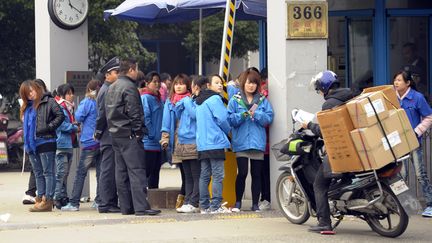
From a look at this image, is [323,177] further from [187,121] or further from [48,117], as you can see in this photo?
[48,117]

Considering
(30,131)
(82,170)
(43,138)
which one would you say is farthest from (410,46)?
(30,131)

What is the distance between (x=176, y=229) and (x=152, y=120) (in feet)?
10.4

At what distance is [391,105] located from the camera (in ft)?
37.0

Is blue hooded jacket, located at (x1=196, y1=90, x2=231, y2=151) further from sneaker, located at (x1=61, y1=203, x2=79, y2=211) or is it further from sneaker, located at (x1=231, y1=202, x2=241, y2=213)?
sneaker, located at (x1=61, y1=203, x2=79, y2=211)

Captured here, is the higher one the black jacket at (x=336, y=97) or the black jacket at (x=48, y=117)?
the black jacket at (x=336, y=97)

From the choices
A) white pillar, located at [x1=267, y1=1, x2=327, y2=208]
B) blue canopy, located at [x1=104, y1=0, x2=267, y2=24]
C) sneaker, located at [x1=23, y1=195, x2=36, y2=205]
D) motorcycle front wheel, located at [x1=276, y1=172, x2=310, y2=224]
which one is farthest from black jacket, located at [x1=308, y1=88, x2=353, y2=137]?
sneaker, located at [x1=23, y1=195, x2=36, y2=205]

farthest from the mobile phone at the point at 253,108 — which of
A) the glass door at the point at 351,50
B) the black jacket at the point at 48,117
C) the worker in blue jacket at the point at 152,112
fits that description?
the glass door at the point at 351,50

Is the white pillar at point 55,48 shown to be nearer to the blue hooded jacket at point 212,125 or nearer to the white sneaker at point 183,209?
the white sneaker at point 183,209

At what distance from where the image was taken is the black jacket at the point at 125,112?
13469mm

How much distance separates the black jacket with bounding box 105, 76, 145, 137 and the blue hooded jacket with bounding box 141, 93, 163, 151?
1.35 meters

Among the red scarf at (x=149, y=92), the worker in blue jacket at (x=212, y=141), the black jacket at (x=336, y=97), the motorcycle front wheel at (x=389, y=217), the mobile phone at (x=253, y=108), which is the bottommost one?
the motorcycle front wheel at (x=389, y=217)

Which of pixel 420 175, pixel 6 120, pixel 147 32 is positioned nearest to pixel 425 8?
pixel 420 175

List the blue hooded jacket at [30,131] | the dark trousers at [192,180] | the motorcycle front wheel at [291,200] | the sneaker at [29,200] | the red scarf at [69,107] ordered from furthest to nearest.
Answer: the sneaker at [29,200] < the red scarf at [69,107] < the blue hooded jacket at [30,131] < the dark trousers at [192,180] < the motorcycle front wheel at [291,200]

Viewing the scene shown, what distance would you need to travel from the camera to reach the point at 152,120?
49.3 feet
